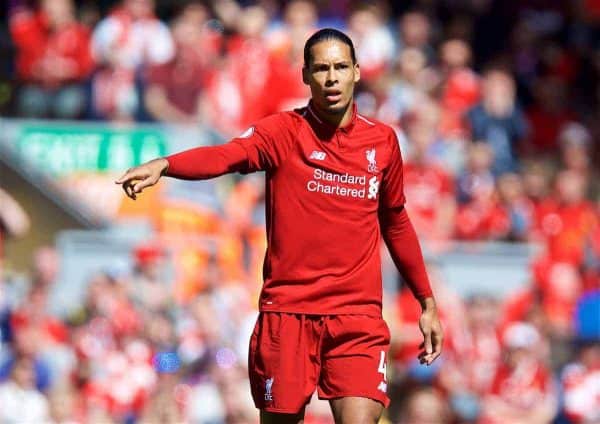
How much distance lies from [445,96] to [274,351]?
7.97 metres

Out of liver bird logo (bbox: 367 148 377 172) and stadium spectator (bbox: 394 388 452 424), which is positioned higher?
liver bird logo (bbox: 367 148 377 172)

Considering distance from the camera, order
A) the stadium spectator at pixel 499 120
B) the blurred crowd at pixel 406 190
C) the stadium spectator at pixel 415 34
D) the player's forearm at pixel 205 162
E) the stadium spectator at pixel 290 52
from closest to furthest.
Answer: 1. the player's forearm at pixel 205 162
2. the blurred crowd at pixel 406 190
3. the stadium spectator at pixel 290 52
4. the stadium spectator at pixel 499 120
5. the stadium spectator at pixel 415 34

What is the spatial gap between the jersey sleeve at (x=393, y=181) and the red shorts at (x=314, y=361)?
522 mm

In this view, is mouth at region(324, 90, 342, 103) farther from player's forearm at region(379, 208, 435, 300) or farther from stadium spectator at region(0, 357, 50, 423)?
stadium spectator at region(0, 357, 50, 423)

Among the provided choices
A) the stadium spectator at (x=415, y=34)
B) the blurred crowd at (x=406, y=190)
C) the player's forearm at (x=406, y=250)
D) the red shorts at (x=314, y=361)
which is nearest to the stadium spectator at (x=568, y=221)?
the blurred crowd at (x=406, y=190)

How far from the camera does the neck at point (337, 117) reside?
18.8 feet

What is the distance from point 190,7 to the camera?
1307 centimetres

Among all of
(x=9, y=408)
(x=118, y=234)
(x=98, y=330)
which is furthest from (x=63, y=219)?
(x=9, y=408)

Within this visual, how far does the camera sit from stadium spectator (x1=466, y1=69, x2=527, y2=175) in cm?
1315

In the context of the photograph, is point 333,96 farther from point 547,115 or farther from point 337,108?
point 547,115

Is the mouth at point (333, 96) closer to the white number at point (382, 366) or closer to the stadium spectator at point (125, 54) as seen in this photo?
the white number at point (382, 366)

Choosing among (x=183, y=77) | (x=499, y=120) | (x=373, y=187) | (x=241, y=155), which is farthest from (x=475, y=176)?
(x=241, y=155)

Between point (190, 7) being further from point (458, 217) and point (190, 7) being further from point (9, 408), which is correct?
point (9, 408)

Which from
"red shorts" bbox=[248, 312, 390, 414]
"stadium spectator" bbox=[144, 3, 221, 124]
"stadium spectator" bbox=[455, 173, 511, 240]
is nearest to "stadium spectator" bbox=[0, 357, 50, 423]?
"stadium spectator" bbox=[144, 3, 221, 124]
